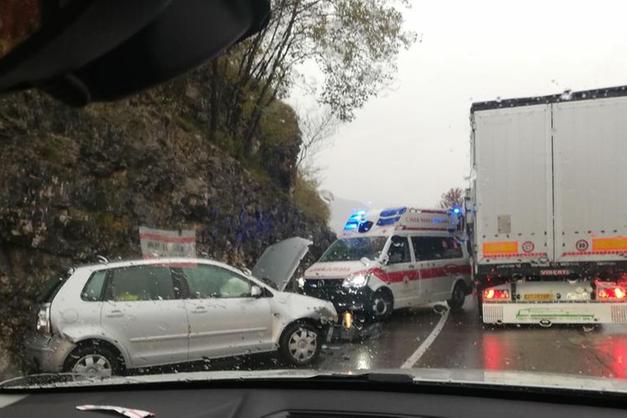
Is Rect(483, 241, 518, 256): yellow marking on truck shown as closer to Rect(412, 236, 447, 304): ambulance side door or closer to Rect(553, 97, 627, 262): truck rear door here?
Rect(553, 97, 627, 262): truck rear door

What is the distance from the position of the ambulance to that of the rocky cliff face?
3.56 m

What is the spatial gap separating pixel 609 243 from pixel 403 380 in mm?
9435

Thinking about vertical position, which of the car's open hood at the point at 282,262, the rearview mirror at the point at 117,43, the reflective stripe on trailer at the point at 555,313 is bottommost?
the reflective stripe on trailer at the point at 555,313

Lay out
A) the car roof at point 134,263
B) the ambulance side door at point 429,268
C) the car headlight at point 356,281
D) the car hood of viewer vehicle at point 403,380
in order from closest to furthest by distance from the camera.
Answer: the car hood of viewer vehicle at point 403,380, the car roof at point 134,263, the car headlight at point 356,281, the ambulance side door at point 429,268

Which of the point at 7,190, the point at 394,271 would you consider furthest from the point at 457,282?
the point at 7,190

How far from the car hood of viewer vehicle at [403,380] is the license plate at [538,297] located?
8794mm

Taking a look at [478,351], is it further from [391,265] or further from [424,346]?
[391,265]

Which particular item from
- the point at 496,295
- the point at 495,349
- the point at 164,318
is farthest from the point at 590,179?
the point at 164,318

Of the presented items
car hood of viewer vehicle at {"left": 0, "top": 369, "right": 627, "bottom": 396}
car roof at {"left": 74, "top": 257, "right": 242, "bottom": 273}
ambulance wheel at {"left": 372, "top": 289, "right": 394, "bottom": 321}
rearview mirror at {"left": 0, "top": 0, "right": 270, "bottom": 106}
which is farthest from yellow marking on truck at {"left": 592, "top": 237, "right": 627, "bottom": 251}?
rearview mirror at {"left": 0, "top": 0, "right": 270, "bottom": 106}

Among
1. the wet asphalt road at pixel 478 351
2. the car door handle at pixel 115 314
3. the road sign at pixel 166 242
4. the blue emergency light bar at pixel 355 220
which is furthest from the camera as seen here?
the blue emergency light bar at pixel 355 220

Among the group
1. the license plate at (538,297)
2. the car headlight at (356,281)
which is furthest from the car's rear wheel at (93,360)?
the license plate at (538,297)

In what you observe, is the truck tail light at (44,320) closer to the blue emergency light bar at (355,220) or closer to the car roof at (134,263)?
the car roof at (134,263)

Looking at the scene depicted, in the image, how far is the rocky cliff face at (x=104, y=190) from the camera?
1173cm

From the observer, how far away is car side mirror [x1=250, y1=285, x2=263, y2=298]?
9.27m
